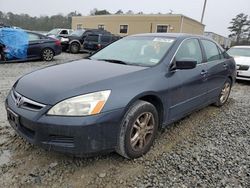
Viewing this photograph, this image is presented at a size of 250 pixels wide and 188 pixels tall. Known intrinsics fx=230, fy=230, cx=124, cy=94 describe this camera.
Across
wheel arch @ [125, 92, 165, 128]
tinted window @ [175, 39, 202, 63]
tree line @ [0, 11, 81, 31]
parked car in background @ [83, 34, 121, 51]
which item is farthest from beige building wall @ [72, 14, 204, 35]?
wheel arch @ [125, 92, 165, 128]

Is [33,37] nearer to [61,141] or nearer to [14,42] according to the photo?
[14,42]

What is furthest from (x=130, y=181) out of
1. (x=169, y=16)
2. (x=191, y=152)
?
(x=169, y=16)

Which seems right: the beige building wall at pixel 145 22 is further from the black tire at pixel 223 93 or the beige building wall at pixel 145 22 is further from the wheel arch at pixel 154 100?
the wheel arch at pixel 154 100

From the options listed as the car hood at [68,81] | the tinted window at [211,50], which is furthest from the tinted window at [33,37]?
the tinted window at [211,50]

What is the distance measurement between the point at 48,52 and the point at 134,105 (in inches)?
341

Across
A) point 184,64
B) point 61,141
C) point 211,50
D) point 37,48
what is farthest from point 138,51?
point 37,48

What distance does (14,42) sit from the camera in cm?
897

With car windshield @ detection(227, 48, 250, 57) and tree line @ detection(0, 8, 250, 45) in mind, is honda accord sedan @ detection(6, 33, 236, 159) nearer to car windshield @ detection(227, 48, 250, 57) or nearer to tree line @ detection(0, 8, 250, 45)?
car windshield @ detection(227, 48, 250, 57)

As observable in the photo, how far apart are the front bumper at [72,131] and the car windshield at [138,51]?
3.47ft

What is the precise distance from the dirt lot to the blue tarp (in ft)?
21.0

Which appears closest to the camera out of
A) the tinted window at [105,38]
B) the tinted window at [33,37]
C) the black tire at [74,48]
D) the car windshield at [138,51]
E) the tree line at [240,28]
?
the car windshield at [138,51]

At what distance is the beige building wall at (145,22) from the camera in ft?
91.7

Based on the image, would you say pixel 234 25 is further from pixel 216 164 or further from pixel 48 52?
pixel 216 164

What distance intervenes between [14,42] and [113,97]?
26.7 feet
